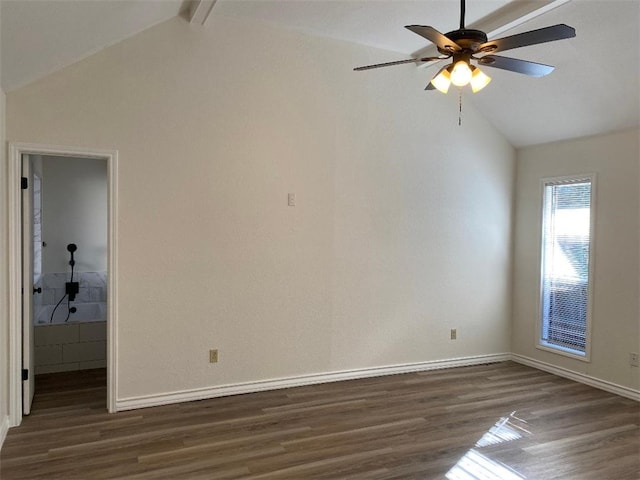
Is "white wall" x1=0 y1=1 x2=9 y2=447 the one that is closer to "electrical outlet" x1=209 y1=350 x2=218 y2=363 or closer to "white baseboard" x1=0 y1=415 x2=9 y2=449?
"white baseboard" x1=0 y1=415 x2=9 y2=449

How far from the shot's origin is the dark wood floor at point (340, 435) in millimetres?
2949

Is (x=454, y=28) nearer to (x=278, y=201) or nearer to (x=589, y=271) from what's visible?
(x=278, y=201)

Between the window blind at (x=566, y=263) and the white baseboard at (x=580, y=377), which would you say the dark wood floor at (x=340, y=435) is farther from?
the window blind at (x=566, y=263)

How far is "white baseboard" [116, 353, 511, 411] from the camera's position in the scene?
12.8 ft

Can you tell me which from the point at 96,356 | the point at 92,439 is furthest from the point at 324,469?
the point at 96,356

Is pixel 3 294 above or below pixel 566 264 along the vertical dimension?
below

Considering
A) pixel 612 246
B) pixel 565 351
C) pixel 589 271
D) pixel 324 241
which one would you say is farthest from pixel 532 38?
pixel 565 351

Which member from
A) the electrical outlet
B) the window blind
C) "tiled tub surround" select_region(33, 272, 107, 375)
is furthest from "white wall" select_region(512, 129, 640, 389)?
"tiled tub surround" select_region(33, 272, 107, 375)

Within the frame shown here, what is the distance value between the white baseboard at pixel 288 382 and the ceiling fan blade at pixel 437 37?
3.14m

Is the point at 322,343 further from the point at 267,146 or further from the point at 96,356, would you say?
the point at 96,356

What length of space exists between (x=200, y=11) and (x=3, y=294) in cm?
251

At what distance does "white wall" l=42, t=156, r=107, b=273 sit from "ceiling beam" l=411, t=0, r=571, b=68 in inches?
171

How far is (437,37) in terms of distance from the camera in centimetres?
242

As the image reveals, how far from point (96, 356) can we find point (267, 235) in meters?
2.34
